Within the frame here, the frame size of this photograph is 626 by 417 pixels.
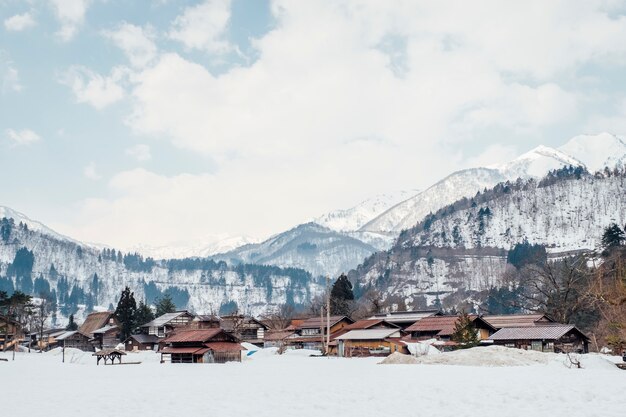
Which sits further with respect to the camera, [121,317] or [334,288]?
[334,288]

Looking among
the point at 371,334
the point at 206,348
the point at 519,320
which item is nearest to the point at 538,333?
the point at 519,320

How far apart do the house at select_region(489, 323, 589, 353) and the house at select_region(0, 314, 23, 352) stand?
72.0 metres

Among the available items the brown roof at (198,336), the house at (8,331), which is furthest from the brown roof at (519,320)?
the house at (8,331)

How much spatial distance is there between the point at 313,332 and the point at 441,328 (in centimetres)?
2881

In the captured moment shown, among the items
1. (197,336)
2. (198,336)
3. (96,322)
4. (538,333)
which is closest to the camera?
(538,333)

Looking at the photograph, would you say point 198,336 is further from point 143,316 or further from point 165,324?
point 143,316

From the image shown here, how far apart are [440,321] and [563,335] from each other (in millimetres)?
20016

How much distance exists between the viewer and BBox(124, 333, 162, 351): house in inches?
4466

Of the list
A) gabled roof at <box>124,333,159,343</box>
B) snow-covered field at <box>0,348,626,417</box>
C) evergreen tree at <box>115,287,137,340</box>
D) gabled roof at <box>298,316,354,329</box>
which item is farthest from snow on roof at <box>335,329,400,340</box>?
evergreen tree at <box>115,287,137,340</box>

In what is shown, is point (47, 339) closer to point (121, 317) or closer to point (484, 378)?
point (121, 317)

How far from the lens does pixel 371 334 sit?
8806cm

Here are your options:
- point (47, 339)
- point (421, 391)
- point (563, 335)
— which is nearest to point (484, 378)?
point (421, 391)

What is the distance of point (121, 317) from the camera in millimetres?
119188

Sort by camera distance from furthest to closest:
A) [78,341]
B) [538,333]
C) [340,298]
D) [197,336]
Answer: [340,298] → [78,341] → [197,336] → [538,333]
